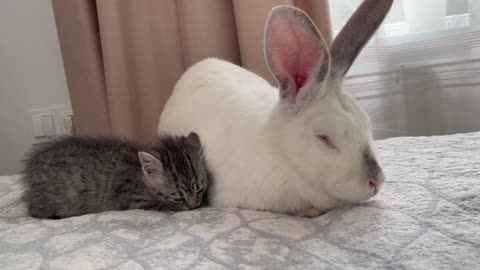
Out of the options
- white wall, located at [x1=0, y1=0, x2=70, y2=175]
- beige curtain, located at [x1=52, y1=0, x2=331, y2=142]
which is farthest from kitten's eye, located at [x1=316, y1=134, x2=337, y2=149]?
white wall, located at [x1=0, y1=0, x2=70, y2=175]

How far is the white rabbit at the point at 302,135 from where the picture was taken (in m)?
1.01

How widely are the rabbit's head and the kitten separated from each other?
34 cm

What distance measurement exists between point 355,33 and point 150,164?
2.11ft

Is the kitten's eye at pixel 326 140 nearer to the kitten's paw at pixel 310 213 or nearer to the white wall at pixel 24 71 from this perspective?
the kitten's paw at pixel 310 213

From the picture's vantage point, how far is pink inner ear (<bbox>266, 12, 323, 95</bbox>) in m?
0.97

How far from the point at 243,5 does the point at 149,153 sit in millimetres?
751

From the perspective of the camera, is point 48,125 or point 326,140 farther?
point 48,125

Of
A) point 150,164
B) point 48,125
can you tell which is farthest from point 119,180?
point 48,125

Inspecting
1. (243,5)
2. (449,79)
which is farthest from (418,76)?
(243,5)

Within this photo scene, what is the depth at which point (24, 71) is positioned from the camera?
2.22 metres

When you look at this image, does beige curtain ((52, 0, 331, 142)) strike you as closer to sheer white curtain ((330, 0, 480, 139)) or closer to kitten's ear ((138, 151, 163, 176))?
sheer white curtain ((330, 0, 480, 139))

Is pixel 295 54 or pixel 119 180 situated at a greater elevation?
pixel 295 54

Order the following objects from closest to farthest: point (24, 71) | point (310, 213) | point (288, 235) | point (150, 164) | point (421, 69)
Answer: point (288, 235) < point (310, 213) < point (150, 164) < point (421, 69) < point (24, 71)

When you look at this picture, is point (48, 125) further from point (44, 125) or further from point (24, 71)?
point (24, 71)
